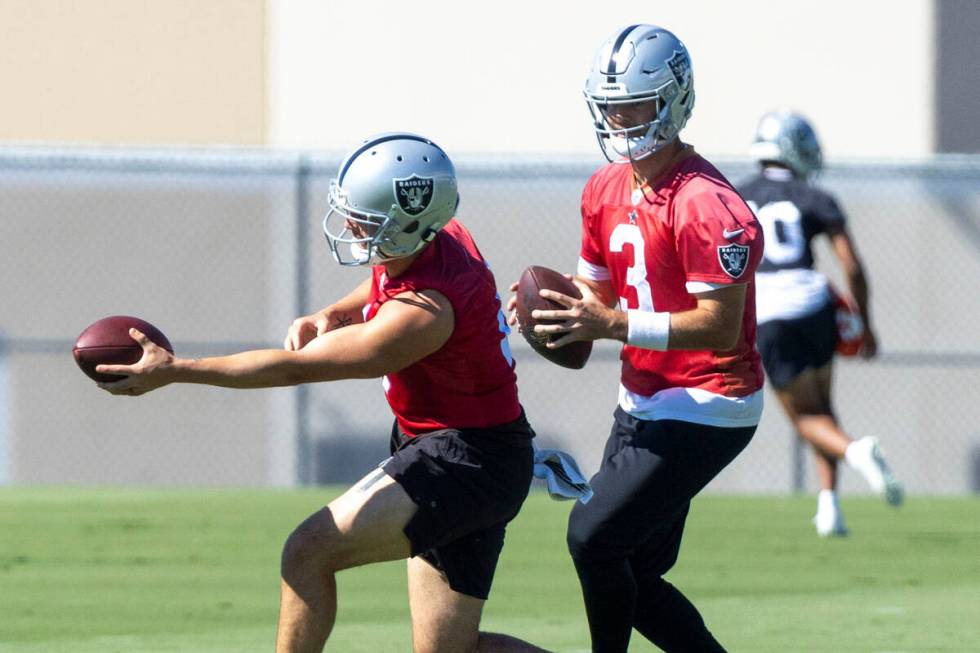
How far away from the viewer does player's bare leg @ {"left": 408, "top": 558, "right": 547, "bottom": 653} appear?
498 centimetres

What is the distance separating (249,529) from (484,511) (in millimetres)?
5573

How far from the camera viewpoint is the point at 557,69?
1406cm

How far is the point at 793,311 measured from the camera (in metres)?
9.77

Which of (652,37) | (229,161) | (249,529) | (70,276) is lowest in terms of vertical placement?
(249,529)

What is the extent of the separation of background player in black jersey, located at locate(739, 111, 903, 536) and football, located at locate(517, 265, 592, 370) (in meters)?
4.35

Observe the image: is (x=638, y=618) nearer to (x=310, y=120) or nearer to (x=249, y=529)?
(x=249, y=529)

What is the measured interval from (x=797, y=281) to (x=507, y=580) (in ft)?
8.35

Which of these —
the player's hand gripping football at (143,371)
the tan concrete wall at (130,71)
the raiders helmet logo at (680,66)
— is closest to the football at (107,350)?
the player's hand gripping football at (143,371)

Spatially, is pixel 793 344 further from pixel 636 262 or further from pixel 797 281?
pixel 636 262

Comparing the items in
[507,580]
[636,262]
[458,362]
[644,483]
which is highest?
Answer: [636,262]

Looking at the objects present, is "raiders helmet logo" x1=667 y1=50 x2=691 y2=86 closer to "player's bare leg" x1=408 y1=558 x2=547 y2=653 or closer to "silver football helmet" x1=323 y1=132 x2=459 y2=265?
"silver football helmet" x1=323 y1=132 x2=459 y2=265

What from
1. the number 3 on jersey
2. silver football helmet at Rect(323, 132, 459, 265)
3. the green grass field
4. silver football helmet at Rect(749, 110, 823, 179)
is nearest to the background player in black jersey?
silver football helmet at Rect(749, 110, 823, 179)

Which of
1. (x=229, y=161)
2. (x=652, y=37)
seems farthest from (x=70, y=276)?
(x=652, y=37)

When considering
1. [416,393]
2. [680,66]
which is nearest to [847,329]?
[680,66]
